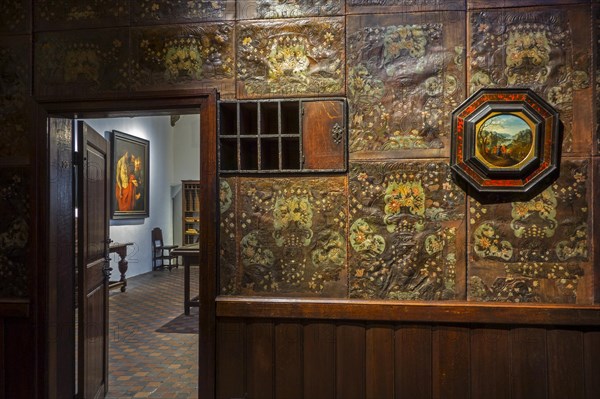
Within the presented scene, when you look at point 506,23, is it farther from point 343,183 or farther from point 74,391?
point 74,391

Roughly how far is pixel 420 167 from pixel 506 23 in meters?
0.95

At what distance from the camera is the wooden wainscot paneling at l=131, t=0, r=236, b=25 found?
2475 mm

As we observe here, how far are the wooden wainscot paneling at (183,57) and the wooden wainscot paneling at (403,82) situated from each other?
757mm

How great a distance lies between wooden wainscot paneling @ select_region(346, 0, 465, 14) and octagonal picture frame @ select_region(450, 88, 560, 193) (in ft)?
1.76

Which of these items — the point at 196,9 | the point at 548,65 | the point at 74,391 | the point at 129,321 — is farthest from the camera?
the point at 129,321

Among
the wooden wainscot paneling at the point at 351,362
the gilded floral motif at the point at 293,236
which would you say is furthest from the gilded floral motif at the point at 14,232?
the wooden wainscot paneling at the point at 351,362

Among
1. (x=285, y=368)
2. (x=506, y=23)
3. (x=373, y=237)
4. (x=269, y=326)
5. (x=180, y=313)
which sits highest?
(x=506, y=23)

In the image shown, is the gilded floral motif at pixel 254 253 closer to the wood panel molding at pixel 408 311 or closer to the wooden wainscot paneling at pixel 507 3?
the wood panel molding at pixel 408 311

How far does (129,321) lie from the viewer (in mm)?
5230

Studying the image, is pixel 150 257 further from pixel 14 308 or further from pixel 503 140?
pixel 503 140

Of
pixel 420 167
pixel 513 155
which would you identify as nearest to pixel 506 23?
pixel 513 155

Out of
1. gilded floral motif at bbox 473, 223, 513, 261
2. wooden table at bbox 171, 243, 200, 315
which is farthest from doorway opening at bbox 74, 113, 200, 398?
gilded floral motif at bbox 473, 223, 513, 261

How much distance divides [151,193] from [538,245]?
8312 mm

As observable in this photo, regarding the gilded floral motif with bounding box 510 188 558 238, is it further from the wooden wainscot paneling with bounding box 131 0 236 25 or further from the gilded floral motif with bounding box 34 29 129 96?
the gilded floral motif with bounding box 34 29 129 96
